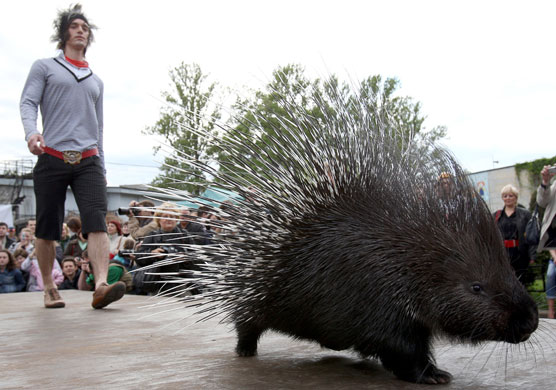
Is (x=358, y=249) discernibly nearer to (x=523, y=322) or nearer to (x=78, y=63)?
(x=523, y=322)

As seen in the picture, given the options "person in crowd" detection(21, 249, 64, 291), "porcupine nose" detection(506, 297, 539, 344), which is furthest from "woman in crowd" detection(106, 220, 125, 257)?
"porcupine nose" detection(506, 297, 539, 344)

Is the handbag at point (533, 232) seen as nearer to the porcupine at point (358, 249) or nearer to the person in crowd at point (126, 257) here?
the porcupine at point (358, 249)

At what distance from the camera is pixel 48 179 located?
14.8 feet

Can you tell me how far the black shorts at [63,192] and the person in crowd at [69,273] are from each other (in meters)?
4.31

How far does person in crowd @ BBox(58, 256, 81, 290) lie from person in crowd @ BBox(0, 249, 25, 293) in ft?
2.41

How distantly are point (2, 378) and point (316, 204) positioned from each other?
1.48 metres

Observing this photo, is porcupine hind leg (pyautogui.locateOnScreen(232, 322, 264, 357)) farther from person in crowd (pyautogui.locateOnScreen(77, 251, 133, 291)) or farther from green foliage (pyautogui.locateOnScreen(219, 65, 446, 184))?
person in crowd (pyautogui.locateOnScreen(77, 251, 133, 291))

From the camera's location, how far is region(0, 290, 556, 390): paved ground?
7.02ft

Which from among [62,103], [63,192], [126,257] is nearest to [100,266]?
[63,192]

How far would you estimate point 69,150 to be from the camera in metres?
4.54

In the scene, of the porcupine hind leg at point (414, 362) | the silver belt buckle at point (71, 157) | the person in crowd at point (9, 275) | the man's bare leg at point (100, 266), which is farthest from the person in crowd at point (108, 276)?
the porcupine hind leg at point (414, 362)

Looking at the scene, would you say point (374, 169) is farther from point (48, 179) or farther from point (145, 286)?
point (145, 286)

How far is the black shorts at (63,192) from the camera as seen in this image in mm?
4512

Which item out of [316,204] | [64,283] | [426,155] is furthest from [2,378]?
[64,283]
